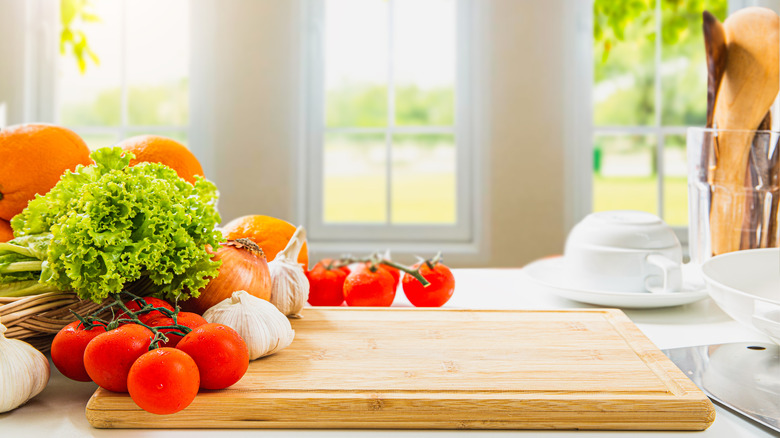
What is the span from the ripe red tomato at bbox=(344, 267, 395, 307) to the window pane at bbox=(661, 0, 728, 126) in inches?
70.0

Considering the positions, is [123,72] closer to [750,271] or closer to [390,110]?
[390,110]

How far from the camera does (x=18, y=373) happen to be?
1.57ft

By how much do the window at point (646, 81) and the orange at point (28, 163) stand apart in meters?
1.86

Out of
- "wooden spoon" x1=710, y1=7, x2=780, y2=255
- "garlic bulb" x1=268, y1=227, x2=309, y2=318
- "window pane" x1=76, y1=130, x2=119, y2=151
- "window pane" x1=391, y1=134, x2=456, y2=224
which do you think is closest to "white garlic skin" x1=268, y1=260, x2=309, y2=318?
"garlic bulb" x1=268, y1=227, x2=309, y2=318

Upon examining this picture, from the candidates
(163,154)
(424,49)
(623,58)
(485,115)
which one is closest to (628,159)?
(623,58)

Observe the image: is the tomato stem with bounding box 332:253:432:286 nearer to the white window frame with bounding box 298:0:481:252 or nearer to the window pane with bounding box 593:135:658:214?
the white window frame with bounding box 298:0:481:252

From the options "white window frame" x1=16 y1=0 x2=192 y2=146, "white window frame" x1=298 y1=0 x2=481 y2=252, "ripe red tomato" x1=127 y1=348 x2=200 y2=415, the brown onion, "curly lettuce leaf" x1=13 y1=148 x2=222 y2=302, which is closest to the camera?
"ripe red tomato" x1=127 y1=348 x2=200 y2=415

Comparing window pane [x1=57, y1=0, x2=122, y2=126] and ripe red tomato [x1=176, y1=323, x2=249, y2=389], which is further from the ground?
window pane [x1=57, y1=0, x2=122, y2=126]

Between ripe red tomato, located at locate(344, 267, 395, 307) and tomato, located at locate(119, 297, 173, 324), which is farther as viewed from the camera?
ripe red tomato, located at locate(344, 267, 395, 307)

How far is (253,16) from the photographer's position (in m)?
2.18

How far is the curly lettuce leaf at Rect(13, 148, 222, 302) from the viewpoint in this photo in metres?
0.54

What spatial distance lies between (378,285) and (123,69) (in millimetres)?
2020

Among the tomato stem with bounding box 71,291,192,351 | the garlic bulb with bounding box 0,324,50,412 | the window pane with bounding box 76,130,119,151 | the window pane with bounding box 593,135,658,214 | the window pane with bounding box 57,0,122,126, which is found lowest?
the garlic bulb with bounding box 0,324,50,412

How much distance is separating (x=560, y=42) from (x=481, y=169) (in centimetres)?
51
